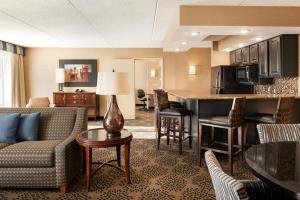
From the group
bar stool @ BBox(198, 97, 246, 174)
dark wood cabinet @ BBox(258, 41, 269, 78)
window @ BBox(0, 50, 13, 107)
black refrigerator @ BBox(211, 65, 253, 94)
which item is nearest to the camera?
bar stool @ BBox(198, 97, 246, 174)

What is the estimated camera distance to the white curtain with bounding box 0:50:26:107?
22.5 feet

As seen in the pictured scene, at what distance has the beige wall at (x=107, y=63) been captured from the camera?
26.3ft

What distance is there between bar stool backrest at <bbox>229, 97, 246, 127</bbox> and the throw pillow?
8.94 feet

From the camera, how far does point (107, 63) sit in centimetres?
806

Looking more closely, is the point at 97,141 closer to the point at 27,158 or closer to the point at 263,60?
the point at 27,158

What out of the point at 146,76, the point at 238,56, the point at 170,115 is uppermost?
the point at 238,56

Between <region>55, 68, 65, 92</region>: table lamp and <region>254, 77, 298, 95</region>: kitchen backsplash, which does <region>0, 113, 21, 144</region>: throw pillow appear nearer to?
<region>55, 68, 65, 92</region>: table lamp

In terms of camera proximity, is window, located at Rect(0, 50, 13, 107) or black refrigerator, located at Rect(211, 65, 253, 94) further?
window, located at Rect(0, 50, 13, 107)

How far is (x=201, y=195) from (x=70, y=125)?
185 cm

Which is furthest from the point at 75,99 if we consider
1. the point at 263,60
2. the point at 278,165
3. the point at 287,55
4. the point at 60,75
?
the point at 278,165

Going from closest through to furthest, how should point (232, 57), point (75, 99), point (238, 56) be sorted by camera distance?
point (238, 56), point (232, 57), point (75, 99)

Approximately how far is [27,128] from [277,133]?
2793mm

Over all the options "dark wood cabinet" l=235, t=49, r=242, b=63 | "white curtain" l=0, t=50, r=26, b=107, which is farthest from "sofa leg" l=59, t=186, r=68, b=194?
"white curtain" l=0, t=50, r=26, b=107

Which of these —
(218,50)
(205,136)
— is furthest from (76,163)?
(218,50)
